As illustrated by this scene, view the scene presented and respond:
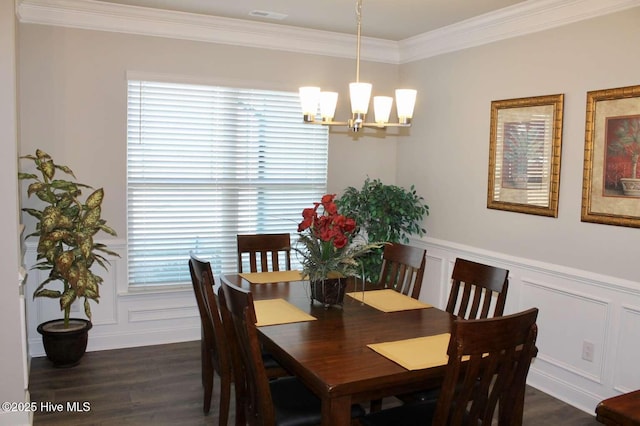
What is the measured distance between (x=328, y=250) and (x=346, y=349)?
67 cm

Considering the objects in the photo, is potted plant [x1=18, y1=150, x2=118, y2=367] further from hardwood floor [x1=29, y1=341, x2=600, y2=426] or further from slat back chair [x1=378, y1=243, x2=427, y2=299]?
slat back chair [x1=378, y1=243, x2=427, y2=299]

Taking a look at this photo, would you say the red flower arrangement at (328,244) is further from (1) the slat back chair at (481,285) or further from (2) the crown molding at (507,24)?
(2) the crown molding at (507,24)

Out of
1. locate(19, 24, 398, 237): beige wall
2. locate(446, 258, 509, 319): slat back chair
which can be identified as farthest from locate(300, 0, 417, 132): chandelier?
locate(19, 24, 398, 237): beige wall

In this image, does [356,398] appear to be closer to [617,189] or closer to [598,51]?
[617,189]

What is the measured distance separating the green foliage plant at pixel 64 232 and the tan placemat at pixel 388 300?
6.10 feet

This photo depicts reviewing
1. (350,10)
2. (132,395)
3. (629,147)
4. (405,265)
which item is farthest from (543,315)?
(132,395)

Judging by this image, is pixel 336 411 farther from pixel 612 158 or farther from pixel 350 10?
pixel 350 10

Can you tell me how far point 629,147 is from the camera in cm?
332

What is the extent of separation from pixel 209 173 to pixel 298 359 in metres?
2.80

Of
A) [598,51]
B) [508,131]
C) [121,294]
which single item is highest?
[598,51]

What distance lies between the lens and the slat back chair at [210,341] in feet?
9.27

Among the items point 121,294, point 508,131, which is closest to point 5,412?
point 121,294

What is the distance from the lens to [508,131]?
4180 mm

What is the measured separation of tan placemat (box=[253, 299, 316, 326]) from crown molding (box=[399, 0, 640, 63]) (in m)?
2.57
